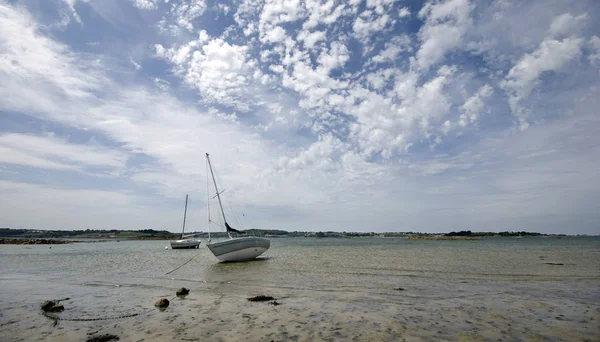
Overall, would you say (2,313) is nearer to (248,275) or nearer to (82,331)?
(82,331)

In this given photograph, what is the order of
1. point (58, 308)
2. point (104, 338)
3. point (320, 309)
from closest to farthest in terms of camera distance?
point (104, 338) → point (320, 309) → point (58, 308)

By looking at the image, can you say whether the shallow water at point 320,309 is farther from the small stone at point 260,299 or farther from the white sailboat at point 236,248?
the white sailboat at point 236,248

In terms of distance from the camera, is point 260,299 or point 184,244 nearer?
point 260,299

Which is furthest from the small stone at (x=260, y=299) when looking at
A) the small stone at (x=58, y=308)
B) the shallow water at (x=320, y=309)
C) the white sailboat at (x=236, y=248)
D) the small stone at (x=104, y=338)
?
the white sailboat at (x=236, y=248)

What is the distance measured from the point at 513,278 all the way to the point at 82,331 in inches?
889

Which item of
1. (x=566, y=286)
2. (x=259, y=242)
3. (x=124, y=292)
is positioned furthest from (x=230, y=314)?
(x=259, y=242)

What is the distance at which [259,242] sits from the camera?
3466cm

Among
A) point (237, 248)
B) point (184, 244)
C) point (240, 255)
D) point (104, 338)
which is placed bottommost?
point (104, 338)

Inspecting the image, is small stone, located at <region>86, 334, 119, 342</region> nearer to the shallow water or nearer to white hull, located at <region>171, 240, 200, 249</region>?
A: the shallow water

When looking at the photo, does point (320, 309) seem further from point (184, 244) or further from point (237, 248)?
point (184, 244)

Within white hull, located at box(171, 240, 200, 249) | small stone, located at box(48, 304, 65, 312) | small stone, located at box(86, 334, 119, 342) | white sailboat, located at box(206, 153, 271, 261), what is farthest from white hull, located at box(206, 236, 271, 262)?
white hull, located at box(171, 240, 200, 249)

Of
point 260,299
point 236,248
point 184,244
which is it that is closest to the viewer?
point 260,299

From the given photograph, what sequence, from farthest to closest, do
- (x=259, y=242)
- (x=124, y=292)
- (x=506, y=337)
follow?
(x=259, y=242) → (x=124, y=292) → (x=506, y=337)

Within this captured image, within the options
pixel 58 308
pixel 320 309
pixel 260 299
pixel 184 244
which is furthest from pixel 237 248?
pixel 184 244
